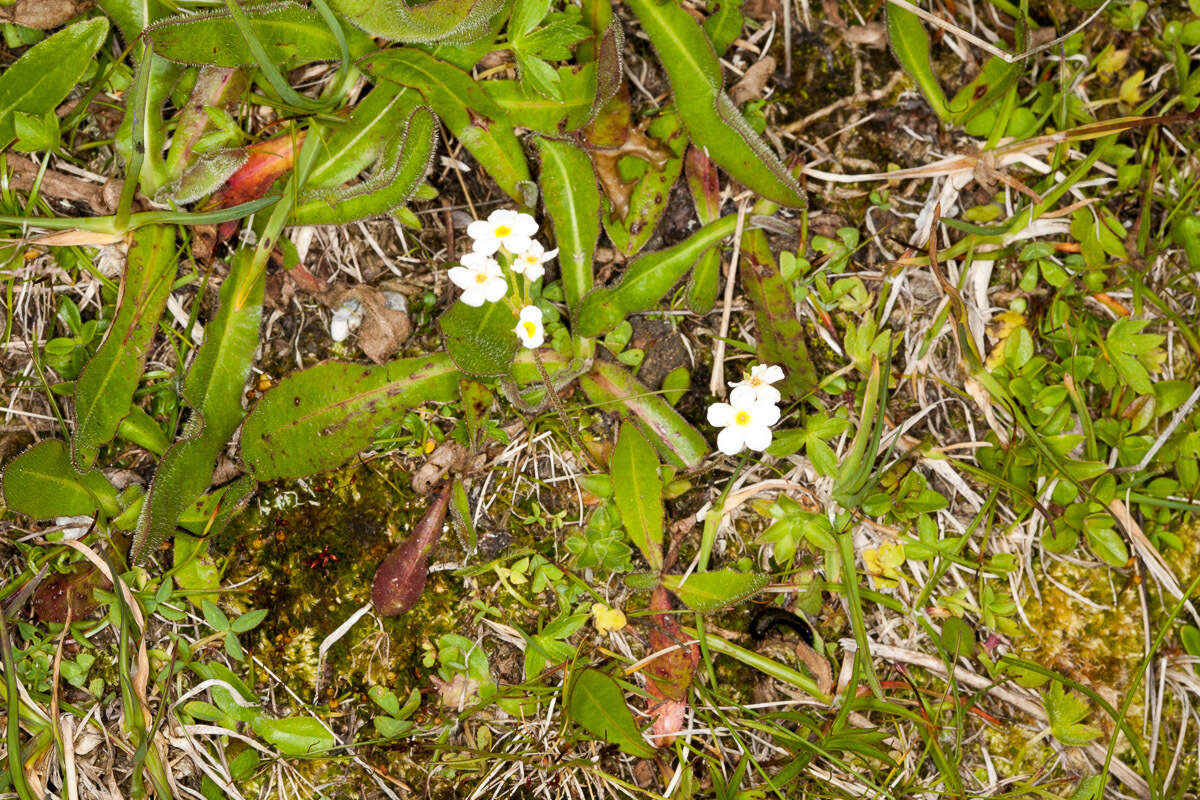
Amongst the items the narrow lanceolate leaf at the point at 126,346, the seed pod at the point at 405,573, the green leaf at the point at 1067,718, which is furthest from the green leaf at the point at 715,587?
the narrow lanceolate leaf at the point at 126,346

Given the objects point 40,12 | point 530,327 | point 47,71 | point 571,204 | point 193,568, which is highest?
point 40,12

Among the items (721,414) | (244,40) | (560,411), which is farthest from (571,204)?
(244,40)

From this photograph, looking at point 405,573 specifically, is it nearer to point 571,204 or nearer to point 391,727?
point 391,727

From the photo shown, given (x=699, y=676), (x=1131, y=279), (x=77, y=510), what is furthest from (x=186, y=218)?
(x=1131, y=279)

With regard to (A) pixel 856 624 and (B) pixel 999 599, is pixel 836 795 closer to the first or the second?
(A) pixel 856 624

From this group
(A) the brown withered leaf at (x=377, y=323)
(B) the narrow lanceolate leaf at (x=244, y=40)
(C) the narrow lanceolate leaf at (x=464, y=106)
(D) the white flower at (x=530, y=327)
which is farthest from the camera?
(A) the brown withered leaf at (x=377, y=323)

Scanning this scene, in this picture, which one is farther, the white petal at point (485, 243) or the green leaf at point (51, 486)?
the green leaf at point (51, 486)

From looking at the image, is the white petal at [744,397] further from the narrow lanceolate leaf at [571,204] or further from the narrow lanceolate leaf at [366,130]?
the narrow lanceolate leaf at [366,130]
